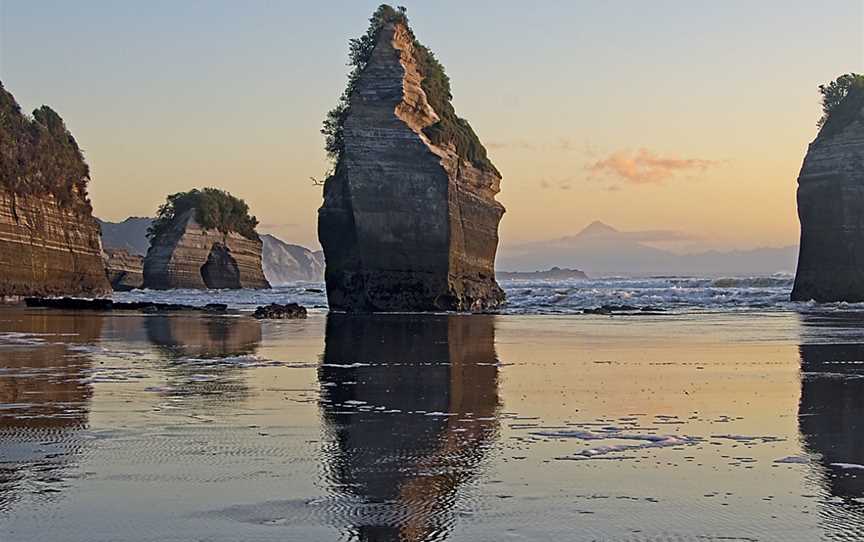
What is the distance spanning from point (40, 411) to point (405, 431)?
3880 millimetres

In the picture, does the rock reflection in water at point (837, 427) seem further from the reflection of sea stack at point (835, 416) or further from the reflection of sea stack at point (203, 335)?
the reflection of sea stack at point (203, 335)

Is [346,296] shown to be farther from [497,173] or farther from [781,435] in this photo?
[781,435]

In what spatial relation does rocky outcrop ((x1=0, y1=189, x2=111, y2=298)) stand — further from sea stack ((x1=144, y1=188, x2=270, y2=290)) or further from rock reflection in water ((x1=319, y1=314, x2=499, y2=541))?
rock reflection in water ((x1=319, y1=314, x2=499, y2=541))

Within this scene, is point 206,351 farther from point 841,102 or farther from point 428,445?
point 841,102

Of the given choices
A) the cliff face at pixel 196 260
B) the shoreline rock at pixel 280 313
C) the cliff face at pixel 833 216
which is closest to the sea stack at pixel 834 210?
the cliff face at pixel 833 216

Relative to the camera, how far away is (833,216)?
5197 cm

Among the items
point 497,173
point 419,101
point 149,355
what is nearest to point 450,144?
point 419,101

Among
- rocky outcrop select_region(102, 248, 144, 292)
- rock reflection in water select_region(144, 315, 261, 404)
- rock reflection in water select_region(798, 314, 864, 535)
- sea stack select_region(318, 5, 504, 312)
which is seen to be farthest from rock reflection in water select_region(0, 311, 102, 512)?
rocky outcrop select_region(102, 248, 144, 292)

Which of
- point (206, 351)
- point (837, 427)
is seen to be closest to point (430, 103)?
point (206, 351)

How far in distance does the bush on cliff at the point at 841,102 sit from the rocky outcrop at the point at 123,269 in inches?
2113

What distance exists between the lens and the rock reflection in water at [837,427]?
271 inches

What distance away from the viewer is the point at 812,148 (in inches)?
2136

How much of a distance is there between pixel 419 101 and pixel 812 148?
21447mm

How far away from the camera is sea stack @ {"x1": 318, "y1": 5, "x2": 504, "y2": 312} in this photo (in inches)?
1688
